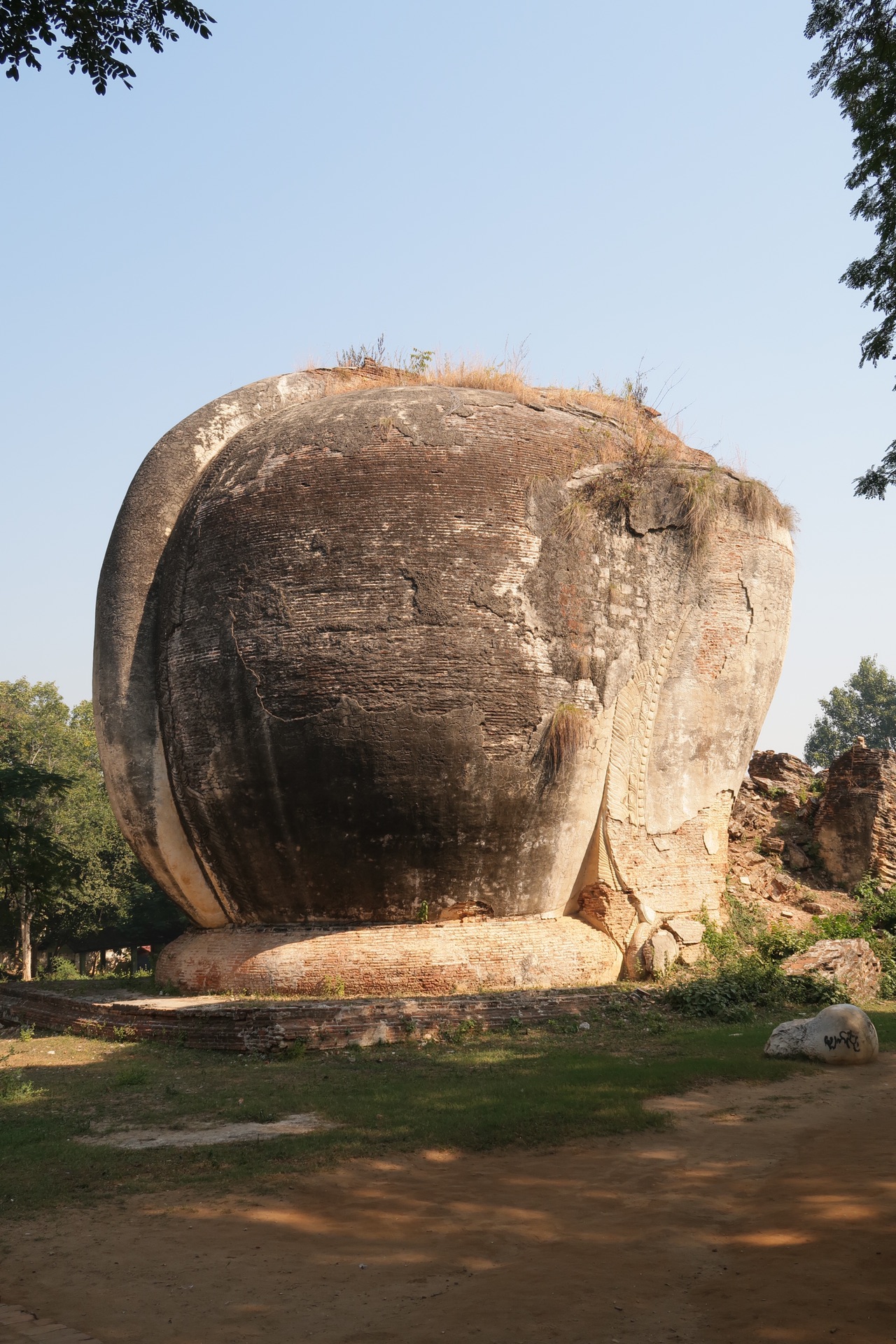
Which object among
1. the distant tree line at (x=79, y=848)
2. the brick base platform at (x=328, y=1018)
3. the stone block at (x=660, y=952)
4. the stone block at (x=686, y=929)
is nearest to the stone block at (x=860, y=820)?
the stone block at (x=686, y=929)

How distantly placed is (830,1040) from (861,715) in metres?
42.7

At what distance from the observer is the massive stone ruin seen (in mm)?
9367

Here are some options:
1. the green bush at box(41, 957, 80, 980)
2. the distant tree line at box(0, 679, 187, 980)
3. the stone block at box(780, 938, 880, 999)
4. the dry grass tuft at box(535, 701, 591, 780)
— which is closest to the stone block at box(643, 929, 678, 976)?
the stone block at box(780, 938, 880, 999)

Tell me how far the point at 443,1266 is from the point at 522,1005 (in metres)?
4.68

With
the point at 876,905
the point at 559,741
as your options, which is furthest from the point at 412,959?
the point at 876,905

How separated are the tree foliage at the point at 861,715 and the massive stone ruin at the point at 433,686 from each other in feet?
128

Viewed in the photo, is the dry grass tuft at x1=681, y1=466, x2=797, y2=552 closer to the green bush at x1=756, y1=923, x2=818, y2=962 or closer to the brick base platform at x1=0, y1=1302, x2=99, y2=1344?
the green bush at x1=756, y1=923, x2=818, y2=962

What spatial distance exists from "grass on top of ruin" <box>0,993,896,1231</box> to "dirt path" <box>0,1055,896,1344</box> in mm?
305

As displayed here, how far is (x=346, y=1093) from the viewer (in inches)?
265

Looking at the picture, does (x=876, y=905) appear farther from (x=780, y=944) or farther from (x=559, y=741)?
(x=559, y=741)

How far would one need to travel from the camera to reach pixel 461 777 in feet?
30.6

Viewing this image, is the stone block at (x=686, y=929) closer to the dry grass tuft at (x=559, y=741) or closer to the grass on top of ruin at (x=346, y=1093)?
the grass on top of ruin at (x=346, y=1093)

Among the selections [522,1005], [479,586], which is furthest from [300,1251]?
[479,586]

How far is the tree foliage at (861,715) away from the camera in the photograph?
47.1 metres
